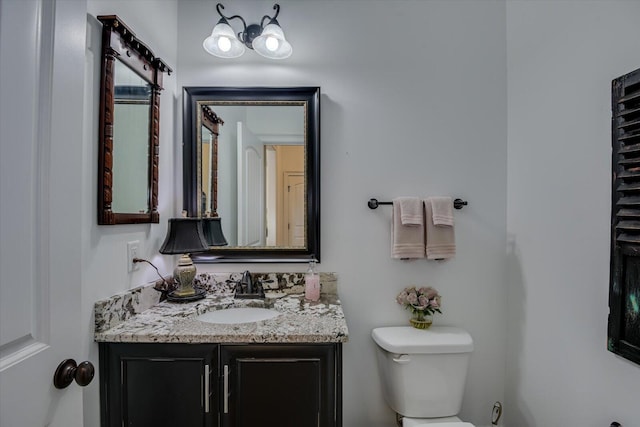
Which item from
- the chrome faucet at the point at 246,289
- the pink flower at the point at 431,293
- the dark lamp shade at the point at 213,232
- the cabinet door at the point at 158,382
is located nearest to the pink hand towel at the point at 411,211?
the pink flower at the point at 431,293

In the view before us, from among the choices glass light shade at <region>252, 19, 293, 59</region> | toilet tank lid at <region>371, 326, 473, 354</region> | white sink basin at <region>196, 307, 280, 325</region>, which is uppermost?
glass light shade at <region>252, 19, 293, 59</region>

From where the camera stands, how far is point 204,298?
62.7 inches

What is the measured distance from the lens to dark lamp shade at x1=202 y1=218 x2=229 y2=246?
1.69 metres

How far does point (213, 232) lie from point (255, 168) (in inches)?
16.0

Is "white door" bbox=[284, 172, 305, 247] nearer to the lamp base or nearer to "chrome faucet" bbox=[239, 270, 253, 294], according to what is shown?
"chrome faucet" bbox=[239, 270, 253, 294]

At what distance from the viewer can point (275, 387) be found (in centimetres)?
116

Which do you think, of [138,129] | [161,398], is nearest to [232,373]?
[161,398]

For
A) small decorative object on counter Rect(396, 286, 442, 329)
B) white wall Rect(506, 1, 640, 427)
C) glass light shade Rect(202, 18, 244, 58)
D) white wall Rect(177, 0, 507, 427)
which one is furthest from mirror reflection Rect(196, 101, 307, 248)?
white wall Rect(506, 1, 640, 427)

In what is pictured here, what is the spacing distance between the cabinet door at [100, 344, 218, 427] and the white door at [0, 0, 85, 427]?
378 millimetres

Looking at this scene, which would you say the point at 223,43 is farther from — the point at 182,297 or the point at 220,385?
the point at 220,385

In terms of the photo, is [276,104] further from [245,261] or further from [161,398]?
[161,398]

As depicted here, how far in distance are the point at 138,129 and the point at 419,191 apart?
137 cm

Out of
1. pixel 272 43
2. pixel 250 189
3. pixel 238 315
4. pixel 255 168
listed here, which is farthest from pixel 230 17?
pixel 238 315

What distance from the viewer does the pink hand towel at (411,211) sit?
5.26 feet
